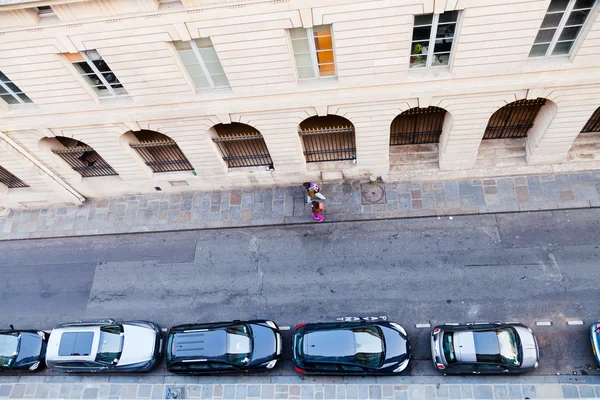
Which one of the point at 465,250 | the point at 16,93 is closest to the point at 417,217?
the point at 465,250

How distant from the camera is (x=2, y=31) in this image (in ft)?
45.9

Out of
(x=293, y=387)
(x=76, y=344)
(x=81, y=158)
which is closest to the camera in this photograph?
(x=293, y=387)

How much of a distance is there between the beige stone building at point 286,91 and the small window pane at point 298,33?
0.04 metres

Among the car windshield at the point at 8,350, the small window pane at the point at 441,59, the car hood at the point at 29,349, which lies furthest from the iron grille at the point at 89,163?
the small window pane at the point at 441,59

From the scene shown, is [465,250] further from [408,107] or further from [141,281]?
[141,281]

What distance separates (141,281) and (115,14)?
37.3ft

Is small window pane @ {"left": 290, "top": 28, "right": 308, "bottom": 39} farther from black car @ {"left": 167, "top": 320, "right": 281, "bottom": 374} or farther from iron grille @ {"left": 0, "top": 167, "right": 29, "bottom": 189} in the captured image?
iron grille @ {"left": 0, "top": 167, "right": 29, "bottom": 189}

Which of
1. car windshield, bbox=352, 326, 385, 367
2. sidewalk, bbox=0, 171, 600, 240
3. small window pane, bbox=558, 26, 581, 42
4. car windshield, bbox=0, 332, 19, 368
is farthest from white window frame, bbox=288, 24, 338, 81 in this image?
car windshield, bbox=0, 332, 19, 368

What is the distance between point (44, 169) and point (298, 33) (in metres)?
13.0

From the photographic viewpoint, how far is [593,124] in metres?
19.3

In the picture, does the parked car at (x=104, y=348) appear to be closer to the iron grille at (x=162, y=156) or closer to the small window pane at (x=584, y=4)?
the iron grille at (x=162, y=156)

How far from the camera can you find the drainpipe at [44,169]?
61.4 feet

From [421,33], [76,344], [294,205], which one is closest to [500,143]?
[421,33]

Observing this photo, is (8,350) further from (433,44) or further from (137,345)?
(433,44)
